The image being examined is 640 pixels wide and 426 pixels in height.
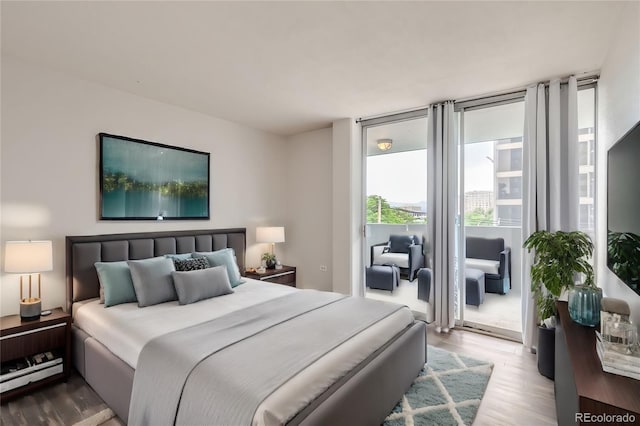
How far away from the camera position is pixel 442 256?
3.71 metres

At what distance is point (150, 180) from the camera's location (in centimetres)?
348

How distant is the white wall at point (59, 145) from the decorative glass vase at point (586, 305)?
12.2ft

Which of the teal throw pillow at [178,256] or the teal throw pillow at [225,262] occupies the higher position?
A: the teal throw pillow at [178,256]

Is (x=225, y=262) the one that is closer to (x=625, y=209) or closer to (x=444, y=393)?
(x=444, y=393)

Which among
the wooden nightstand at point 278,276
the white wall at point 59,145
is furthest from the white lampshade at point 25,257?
the wooden nightstand at point 278,276

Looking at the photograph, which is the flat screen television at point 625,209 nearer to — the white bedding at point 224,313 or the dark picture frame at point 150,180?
the white bedding at point 224,313

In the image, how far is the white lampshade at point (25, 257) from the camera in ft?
7.79

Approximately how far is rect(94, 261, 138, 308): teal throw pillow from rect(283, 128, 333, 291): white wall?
8.35 ft

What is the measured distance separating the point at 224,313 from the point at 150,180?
1871 mm

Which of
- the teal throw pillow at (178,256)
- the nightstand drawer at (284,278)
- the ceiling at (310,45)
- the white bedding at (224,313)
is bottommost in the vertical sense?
the nightstand drawer at (284,278)

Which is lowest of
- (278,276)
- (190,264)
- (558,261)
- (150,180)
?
(278,276)

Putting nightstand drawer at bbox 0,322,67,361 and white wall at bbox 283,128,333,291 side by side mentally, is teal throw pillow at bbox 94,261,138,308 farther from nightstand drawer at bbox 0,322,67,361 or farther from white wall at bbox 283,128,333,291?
white wall at bbox 283,128,333,291

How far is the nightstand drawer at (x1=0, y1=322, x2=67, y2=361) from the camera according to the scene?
2.27 m

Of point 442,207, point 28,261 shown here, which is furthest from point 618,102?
point 28,261
